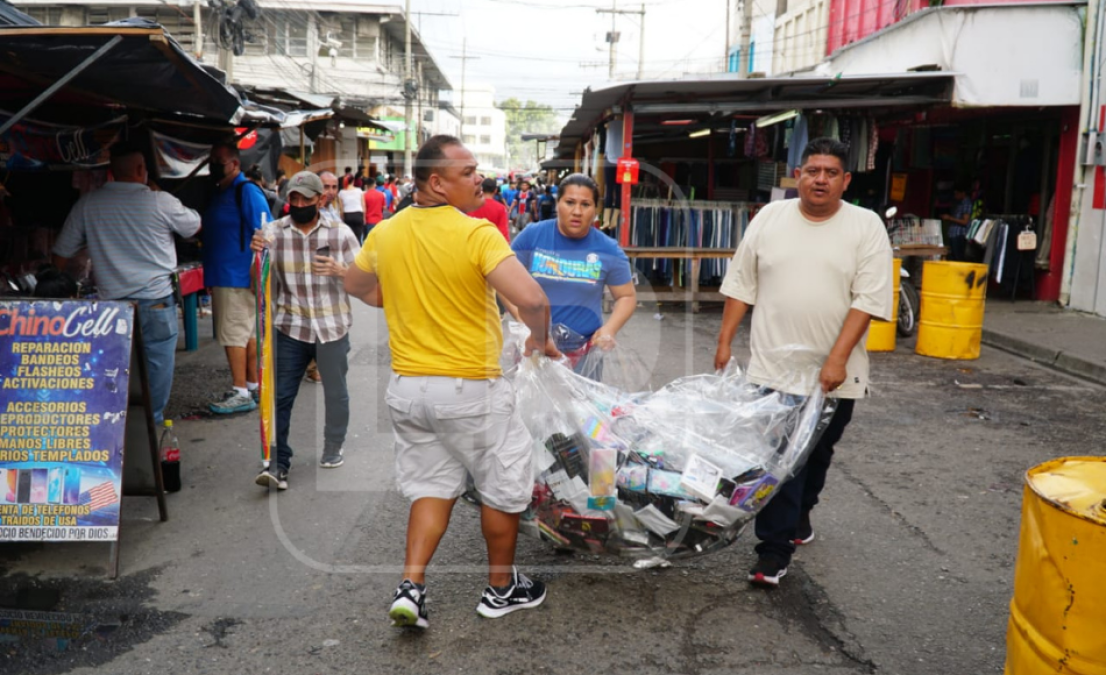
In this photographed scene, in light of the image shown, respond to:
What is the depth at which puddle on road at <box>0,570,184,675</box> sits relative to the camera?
3.47 metres

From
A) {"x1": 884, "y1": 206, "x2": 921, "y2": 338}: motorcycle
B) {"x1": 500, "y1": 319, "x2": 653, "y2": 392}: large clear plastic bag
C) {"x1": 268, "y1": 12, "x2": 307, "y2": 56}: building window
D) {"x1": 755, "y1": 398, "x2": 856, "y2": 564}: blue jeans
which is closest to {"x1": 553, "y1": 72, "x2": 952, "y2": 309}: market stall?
{"x1": 884, "y1": 206, "x2": 921, "y2": 338}: motorcycle

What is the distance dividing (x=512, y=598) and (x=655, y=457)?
831 millimetres

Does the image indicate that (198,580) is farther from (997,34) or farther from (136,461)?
(997,34)

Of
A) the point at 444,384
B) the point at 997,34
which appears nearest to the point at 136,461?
the point at 444,384

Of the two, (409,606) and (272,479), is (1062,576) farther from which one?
(272,479)

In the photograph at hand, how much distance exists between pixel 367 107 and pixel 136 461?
35368 mm

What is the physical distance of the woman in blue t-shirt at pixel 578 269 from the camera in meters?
4.74

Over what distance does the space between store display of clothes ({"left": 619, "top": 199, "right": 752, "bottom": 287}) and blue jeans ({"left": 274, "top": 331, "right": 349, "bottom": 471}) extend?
8583 mm

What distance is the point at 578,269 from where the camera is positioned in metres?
4.82

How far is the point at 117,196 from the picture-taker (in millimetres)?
5629

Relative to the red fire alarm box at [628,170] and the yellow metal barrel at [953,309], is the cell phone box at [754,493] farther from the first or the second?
the red fire alarm box at [628,170]

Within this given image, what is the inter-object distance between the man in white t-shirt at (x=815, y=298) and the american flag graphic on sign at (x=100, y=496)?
9.72 feet

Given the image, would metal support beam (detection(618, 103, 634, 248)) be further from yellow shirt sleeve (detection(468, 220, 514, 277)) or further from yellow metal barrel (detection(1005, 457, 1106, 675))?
yellow metal barrel (detection(1005, 457, 1106, 675))

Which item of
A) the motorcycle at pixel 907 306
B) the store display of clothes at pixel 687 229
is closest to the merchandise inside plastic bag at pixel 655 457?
the motorcycle at pixel 907 306
